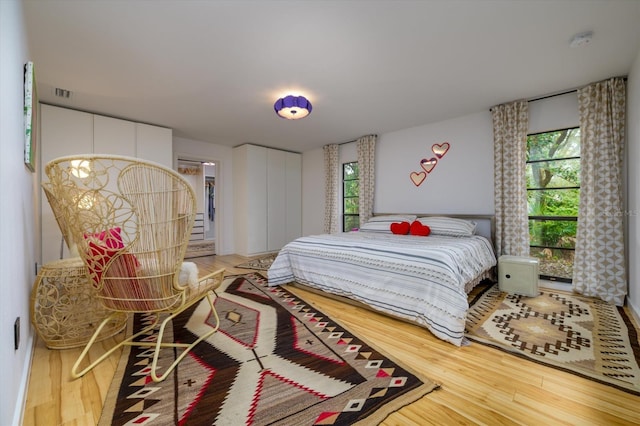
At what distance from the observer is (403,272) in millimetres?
2385

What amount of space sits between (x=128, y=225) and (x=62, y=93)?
9.82 ft

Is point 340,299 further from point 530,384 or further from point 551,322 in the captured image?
point 551,322

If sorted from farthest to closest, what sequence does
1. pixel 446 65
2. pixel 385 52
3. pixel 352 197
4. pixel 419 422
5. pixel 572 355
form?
pixel 352 197 < pixel 446 65 < pixel 385 52 < pixel 572 355 < pixel 419 422

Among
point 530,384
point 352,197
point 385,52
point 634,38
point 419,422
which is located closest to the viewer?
point 419,422

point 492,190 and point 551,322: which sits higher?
point 492,190

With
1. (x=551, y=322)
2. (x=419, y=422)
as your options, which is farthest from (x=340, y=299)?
(x=551, y=322)

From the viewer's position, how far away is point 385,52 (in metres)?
2.46

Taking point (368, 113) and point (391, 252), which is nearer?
point (391, 252)

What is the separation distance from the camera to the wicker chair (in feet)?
4.77

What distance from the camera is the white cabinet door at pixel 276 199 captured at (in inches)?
239

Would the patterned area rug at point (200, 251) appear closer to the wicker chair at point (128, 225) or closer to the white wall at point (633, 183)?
the wicker chair at point (128, 225)

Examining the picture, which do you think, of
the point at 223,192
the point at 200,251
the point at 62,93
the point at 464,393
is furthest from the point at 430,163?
the point at 200,251

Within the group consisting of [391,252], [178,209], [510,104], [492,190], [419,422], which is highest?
[510,104]

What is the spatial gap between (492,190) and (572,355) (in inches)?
99.9
